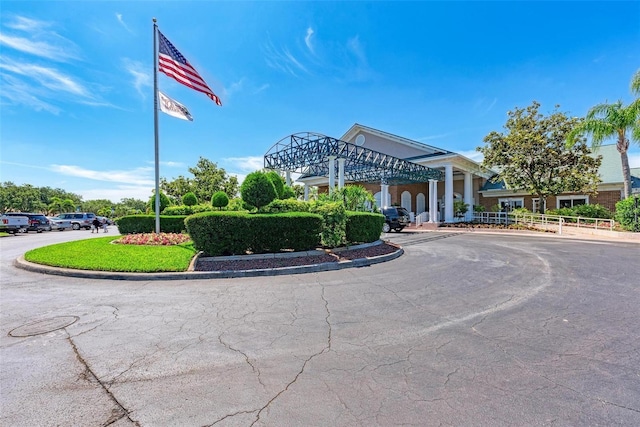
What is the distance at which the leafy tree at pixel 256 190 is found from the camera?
11094mm

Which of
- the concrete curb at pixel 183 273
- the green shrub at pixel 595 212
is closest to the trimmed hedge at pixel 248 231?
the concrete curb at pixel 183 273

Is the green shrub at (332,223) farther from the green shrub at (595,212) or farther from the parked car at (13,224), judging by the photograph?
the parked car at (13,224)

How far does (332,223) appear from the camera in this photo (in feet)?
35.3

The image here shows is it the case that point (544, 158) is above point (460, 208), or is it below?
above

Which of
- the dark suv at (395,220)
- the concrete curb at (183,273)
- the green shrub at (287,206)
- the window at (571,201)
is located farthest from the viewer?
the window at (571,201)

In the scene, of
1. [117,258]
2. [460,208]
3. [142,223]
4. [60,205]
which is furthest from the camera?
[60,205]

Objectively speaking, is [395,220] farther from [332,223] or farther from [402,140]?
[332,223]

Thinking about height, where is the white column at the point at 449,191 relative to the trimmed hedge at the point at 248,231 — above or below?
above

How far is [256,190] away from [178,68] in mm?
6226

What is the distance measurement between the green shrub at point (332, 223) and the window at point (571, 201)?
→ 83.9 ft

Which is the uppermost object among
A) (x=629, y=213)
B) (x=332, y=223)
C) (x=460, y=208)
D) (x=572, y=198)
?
(x=572, y=198)

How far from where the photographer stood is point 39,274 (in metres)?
8.12

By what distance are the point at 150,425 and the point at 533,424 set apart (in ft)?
9.74

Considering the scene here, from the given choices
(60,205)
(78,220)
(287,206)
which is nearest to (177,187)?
(78,220)
